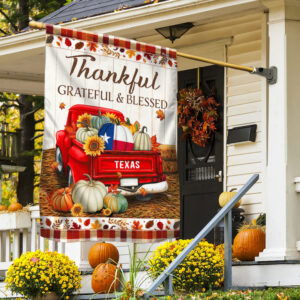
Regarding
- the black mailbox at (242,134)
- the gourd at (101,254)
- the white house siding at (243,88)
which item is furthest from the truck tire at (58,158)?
the black mailbox at (242,134)

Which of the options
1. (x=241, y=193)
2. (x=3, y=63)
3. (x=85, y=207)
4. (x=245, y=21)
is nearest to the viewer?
(x=85, y=207)

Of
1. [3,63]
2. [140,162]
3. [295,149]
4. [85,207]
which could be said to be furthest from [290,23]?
[3,63]

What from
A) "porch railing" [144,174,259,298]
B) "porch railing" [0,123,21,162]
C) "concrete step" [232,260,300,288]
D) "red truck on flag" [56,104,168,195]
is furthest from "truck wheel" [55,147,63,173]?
"porch railing" [0,123,21,162]

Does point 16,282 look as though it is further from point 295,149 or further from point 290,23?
point 290,23

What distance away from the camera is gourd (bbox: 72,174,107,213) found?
1009 cm

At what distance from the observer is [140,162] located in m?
10.6

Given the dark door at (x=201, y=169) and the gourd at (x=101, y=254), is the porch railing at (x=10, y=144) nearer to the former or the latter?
the dark door at (x=201, y=169)

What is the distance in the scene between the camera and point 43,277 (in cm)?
1113

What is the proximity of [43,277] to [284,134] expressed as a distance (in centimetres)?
306

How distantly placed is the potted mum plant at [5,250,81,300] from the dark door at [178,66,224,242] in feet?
9.35

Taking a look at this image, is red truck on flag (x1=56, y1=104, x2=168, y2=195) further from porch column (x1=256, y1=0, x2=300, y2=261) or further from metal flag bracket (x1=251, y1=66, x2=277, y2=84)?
metal flag bracket (x1=251, y1=66, x2=277, y2=84)

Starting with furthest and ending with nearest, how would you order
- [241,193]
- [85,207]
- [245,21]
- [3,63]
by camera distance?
[3,63] < [245,21] < [241,193] < [85,207]

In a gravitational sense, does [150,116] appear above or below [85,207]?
above

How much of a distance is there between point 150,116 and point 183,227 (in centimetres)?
391
